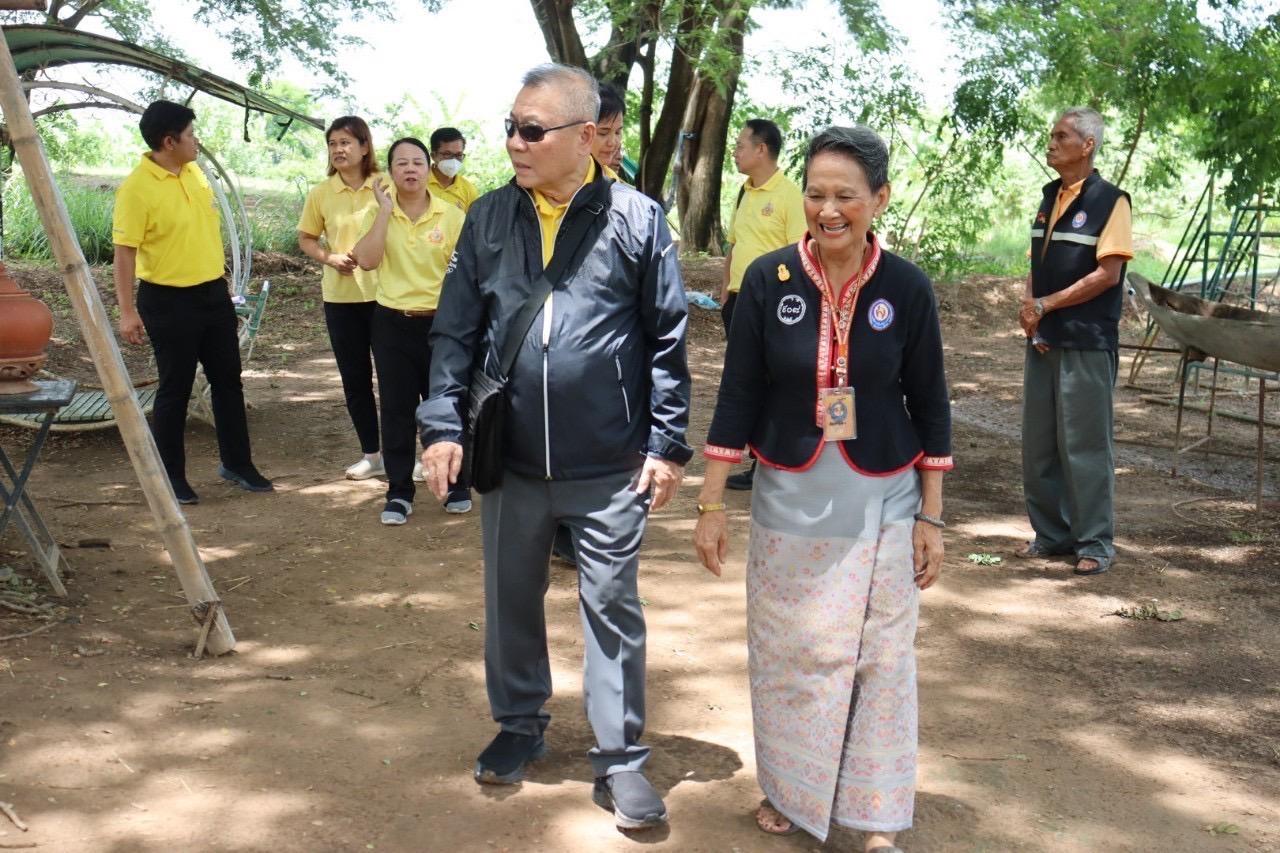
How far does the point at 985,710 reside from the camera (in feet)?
14.2

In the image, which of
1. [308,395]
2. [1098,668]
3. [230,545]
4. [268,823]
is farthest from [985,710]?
[308,395]

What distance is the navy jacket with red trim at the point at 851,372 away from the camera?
3104 millimetres

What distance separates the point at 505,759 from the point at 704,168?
43.3 feet

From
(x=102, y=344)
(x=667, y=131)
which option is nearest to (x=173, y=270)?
(x=102, y=344)

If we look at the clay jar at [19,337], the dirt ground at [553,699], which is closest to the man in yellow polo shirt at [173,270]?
the dirt ground at [553,699]

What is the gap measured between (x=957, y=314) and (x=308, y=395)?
7718 millimetres

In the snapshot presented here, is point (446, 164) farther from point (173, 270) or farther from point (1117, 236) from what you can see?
point (1117, 236)

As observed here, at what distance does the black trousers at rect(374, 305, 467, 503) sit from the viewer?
634 cm

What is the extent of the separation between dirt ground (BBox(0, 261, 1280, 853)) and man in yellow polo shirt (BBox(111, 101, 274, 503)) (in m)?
0.63

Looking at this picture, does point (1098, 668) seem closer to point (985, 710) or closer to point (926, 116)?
point (985, 710)

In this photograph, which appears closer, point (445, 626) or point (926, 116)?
point (445, 626)

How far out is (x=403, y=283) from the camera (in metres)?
6.32

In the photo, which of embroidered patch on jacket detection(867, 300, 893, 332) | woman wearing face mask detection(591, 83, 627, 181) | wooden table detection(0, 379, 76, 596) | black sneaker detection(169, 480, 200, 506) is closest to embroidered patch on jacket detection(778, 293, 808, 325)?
embroidered patch on jacket detection(867, 300, 893, 332)

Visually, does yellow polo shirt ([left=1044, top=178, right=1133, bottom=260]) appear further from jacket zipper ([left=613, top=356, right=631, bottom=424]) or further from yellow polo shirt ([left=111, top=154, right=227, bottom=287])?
yellow polo shirt ([left=111, top=154, right=227, bottom=287])
